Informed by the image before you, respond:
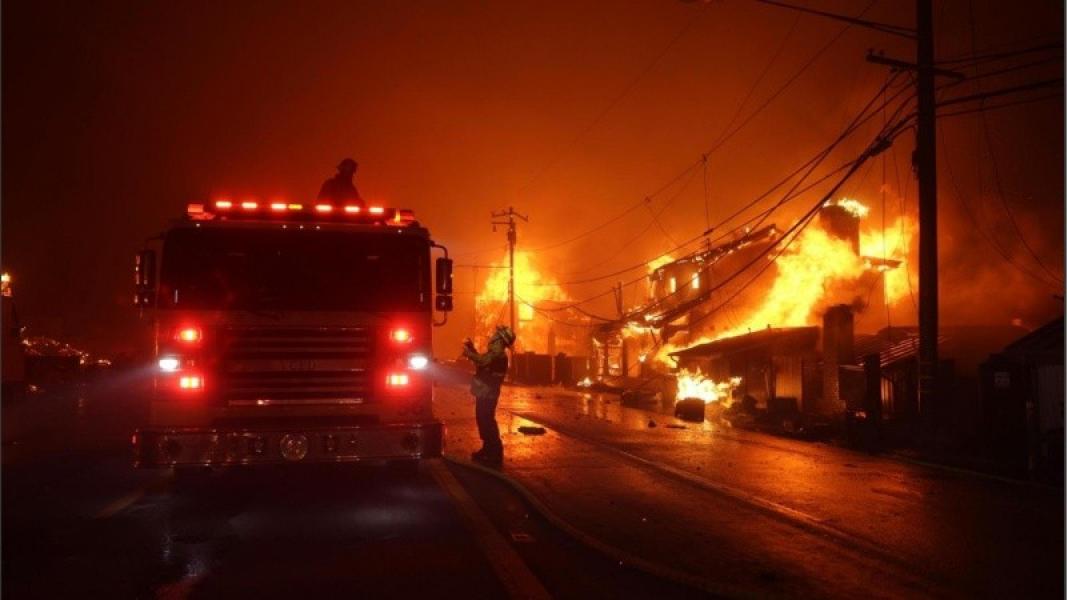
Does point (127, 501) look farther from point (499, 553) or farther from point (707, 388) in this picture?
point (707, 388)

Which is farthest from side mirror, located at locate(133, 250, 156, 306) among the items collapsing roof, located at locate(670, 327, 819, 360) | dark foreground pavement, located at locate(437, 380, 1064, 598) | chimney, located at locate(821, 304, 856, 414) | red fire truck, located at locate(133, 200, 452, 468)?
collapsing roof, located at locate(670, 327, 819, 360)

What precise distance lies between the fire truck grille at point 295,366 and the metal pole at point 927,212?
11889 mm

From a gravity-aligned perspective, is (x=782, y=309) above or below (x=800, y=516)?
above

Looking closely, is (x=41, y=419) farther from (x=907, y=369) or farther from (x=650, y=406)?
(x=907, y=369)

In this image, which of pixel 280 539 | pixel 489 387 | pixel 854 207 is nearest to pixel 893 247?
pixel 854 207

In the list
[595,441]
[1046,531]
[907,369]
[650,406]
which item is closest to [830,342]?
[907,369]

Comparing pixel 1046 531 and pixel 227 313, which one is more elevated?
pixel 227 313

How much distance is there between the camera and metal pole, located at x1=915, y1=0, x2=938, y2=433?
15.9 m

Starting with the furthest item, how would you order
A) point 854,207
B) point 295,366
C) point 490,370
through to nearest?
point 854,207 < point 490,370 < point 295,366

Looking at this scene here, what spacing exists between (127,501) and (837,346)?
19361mm

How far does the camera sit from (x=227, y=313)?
809 centimetres

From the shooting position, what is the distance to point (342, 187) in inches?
411

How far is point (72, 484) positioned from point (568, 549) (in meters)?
6.74

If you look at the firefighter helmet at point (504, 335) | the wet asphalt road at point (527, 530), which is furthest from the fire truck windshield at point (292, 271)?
the firefighter helmet at point (504, 335)
